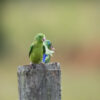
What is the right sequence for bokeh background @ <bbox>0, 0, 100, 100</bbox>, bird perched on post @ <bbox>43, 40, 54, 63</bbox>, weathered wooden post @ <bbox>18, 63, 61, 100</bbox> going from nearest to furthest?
1. weathered wooden post @ <bbox>18, 63, 61, 100</bbox>
2. bird perched on post @ <bbox>43, 40, 54, 63</bbox>
3. bokeh background @ <bbox>0, 0, 100, 100</bbox>

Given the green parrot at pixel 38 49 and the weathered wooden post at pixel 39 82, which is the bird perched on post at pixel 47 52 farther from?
the weathered wooden post at pixel 39 82

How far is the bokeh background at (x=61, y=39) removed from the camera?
13.5m

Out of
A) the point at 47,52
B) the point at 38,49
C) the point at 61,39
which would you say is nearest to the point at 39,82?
the point at 38,49

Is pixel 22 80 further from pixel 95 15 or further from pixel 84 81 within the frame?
pixel 95 15

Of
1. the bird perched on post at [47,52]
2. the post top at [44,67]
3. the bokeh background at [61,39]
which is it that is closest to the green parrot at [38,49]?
the bird perched on post at [47,52]

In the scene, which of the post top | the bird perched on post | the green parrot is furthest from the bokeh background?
the post top

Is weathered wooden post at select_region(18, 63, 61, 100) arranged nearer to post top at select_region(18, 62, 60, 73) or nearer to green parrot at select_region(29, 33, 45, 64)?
post top at select_region(18, 62, 60, 73)

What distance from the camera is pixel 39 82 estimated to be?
4359mm

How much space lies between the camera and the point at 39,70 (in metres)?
4.36

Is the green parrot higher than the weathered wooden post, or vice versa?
the green parrot

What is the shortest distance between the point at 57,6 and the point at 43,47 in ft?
58.8

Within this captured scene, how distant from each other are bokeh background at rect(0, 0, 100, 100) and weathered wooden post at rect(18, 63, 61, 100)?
23.2 feet

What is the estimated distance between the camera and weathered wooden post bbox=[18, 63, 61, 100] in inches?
171

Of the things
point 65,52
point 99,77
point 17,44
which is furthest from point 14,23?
point 99,77
